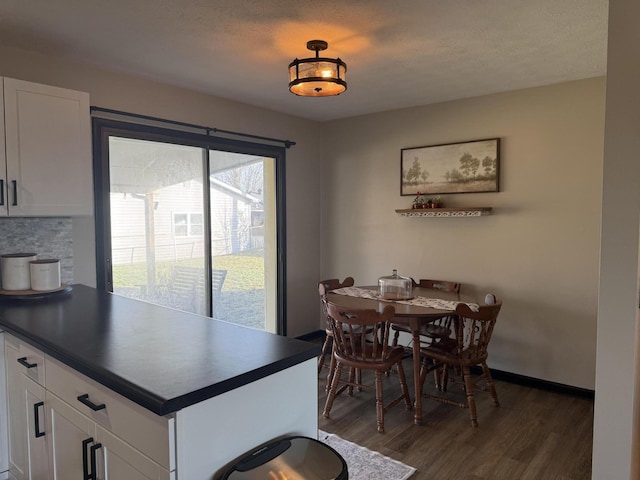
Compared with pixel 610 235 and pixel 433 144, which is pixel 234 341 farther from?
pixel 433 144

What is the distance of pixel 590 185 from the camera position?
337 centimetres

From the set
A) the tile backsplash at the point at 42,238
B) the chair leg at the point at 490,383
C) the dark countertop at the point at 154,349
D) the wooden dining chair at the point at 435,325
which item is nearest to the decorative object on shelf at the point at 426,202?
the wooden dining chair at the point at 435,325

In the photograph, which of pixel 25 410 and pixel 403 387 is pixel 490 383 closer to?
pixel 403 387

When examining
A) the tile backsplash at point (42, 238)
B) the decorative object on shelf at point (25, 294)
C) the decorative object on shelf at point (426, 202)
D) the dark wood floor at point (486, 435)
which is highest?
the decorative object on shelf at point (426, 202)

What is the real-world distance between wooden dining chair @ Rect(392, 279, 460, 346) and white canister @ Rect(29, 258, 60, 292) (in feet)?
7.44

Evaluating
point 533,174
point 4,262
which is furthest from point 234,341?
point 533,174

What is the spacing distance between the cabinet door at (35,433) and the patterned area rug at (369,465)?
1501 mm

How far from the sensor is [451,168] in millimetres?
4020

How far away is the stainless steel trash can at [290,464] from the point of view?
1.24 metres

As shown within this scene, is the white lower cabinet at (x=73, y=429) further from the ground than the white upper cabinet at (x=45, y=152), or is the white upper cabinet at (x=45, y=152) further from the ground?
the white upper cabinet at (x=45, y=152)

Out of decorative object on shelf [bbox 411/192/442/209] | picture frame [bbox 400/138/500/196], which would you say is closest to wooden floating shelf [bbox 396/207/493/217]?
decorative object on shelf [bbox 411/192/442/209]

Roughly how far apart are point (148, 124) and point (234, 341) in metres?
2.40

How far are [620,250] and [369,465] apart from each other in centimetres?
174

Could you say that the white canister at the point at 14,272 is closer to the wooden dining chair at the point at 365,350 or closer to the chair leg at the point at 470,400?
the wooden dining chair at the point at 365,350
